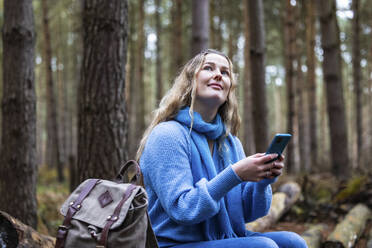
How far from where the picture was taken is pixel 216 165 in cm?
246

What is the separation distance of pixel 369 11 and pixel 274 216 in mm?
12573

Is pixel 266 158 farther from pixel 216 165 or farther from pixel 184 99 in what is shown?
pixel 184 99

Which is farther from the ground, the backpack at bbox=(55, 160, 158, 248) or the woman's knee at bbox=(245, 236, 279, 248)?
the backpack at bbox=(55, 160, 158, 248)

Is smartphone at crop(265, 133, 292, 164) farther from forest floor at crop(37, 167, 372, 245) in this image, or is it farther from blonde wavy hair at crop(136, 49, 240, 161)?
forest floor at crop(37, 167, 372, 245)

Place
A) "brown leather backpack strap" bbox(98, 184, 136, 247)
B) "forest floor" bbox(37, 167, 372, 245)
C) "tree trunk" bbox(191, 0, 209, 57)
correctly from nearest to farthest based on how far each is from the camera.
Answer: "brown leather backpack strap" bbox(98, 184, 136, 247), "tree trunk" bbox(191, 0, 209, 57), "forest floor" bbox(37, 167, 372, 245)

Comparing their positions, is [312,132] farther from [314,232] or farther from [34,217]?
[34,217]

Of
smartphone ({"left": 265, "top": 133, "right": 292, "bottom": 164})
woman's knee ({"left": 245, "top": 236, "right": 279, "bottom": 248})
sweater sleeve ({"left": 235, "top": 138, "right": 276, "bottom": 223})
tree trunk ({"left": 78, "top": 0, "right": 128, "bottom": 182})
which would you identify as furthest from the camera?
tree trunk ({"left": 78, "top": 0, "right": 128, "bottom": 182})

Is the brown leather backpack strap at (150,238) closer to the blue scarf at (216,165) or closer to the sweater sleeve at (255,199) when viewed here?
the blue scarf at (216,165)

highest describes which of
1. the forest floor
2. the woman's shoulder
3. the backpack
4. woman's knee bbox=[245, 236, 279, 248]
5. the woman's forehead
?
the woman's forehead

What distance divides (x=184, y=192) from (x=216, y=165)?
51 centimetres

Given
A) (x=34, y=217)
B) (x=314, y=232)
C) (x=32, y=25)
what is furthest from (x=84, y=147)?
(x=314, y=232)

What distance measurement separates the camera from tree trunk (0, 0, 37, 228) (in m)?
3.85

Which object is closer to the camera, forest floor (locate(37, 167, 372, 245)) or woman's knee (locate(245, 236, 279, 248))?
woman's knee (locate(245, 236, 279, 248))

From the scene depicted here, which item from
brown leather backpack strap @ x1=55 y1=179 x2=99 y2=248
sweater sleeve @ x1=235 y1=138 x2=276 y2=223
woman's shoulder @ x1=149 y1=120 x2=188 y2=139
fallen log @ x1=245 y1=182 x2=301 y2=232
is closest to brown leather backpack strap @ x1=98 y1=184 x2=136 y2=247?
brown leather backpack strap @ x1=55 y1=179 x2=99 y2=248
